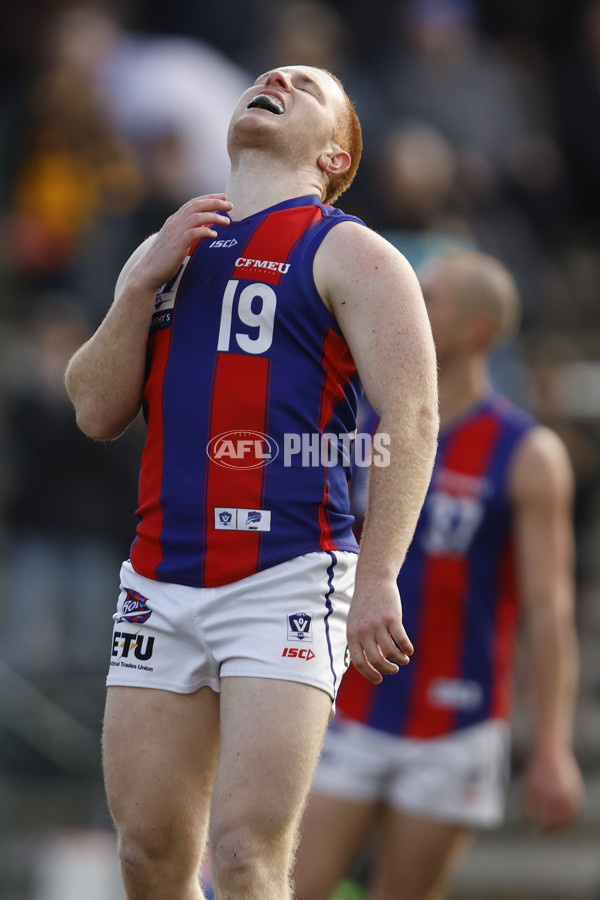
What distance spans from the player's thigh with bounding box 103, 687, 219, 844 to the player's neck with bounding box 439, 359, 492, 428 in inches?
104

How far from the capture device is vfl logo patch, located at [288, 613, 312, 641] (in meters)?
3.27

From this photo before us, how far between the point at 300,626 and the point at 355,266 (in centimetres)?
88

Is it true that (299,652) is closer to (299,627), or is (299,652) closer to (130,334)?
(299,627)

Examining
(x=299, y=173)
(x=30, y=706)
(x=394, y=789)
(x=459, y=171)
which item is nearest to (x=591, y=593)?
(x=459, y=171)

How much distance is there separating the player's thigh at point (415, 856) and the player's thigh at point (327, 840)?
13cm

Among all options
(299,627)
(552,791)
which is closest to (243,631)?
(299,627)

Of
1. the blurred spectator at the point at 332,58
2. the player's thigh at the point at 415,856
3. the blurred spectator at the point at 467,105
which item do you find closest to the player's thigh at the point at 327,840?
the player's thigh at the point at 415,856

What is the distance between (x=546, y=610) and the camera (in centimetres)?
546

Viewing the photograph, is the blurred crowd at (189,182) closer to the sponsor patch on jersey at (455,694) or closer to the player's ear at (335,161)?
the sponsor patch on jersey at (455,694)

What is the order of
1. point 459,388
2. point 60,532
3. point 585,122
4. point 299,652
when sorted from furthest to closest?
point 585,122
point 60,532
point 459,388
point 299,652

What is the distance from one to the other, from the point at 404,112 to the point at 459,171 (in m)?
0.87

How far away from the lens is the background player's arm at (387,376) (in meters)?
3.25

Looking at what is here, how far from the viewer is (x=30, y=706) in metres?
8.12

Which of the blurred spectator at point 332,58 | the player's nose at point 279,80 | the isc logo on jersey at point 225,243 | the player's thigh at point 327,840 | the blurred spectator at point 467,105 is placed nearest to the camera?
the isc logo on jersey at point 225,243
